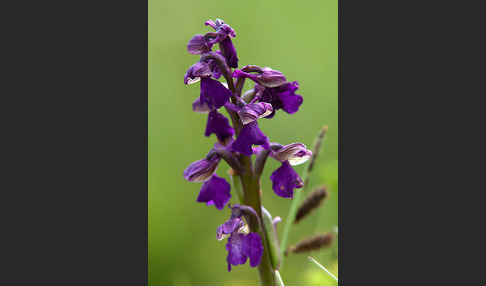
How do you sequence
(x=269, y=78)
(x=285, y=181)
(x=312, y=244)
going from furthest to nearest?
(x=312, y=244) → (x=285, y=181) → (x=269, y=78)

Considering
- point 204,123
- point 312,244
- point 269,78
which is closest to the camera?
point 269,78

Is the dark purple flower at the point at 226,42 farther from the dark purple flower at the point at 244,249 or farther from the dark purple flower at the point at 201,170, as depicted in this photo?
the dark purple flower at the point at 244,249

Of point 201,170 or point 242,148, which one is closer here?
point 242,148

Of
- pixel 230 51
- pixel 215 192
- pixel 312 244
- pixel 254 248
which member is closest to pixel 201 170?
pixel 215 192

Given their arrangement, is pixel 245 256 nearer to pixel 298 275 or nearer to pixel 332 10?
pixel 298 275

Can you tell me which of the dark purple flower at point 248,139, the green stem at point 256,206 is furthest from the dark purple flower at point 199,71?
the green stem at point 256,206

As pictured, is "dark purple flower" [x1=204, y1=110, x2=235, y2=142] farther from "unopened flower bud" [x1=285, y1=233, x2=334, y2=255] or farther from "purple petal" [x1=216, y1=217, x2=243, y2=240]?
"unopened flower bud" [x1=285, y1=233, x2=334, y2=255]

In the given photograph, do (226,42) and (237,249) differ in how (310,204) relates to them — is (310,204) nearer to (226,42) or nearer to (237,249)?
(237,249)

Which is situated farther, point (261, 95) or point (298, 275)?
point (298, 275)
